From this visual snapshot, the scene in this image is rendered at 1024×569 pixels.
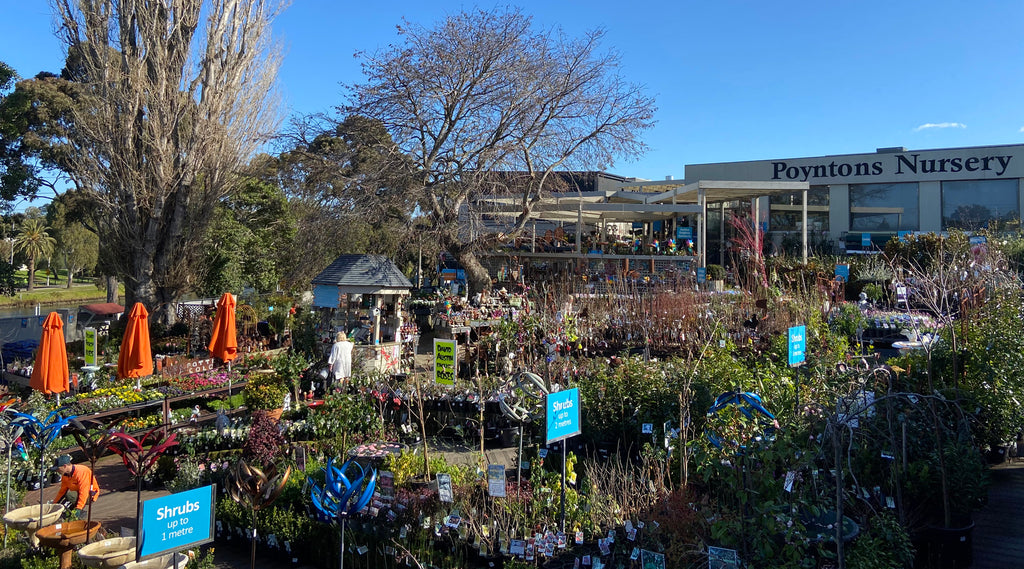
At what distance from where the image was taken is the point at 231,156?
2077cm

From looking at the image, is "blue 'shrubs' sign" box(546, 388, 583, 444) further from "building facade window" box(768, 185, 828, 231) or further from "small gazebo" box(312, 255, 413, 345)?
"building facade window" box(768, 185, 828, 231)

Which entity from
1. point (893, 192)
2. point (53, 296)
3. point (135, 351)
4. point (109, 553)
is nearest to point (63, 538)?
point (109, 553)

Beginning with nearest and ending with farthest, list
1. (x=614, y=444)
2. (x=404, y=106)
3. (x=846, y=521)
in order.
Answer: (x=846, y=521) → (x=614, y=444) → (x=404, y=106)

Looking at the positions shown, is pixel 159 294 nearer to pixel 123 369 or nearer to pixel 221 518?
pixel 123 369

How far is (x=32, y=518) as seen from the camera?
6207 millimetres

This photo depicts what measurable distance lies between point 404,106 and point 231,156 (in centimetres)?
594

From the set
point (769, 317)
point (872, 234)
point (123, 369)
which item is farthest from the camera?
point (872, 234)

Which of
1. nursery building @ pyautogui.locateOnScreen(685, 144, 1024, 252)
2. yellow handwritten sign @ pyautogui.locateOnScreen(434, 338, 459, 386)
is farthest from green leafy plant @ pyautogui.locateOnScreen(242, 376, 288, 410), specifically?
nursery building @ pyautogui.locateOnScreen(685, 144, 1024, 252)

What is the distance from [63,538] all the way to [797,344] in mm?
6882

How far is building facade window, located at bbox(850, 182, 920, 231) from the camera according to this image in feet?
107

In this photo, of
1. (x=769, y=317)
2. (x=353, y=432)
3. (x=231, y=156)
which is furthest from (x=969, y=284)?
(x=231, y=156)

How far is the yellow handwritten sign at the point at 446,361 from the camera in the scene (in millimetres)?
7715

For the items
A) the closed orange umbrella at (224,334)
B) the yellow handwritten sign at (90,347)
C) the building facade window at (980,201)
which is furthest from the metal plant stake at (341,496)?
the building facade window at (980,201)

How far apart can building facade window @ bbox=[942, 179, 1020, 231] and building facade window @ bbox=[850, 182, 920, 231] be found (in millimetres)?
1408
